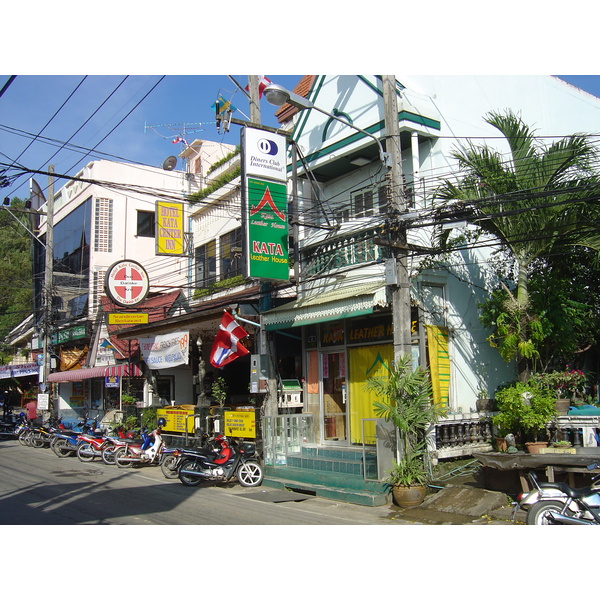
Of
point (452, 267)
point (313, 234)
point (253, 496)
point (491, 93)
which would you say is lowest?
point (253, 496)

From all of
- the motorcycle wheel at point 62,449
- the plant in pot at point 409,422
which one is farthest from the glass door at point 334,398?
the motorcycle wheel at point 62,449

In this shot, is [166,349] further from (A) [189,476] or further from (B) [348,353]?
(B) [348,353]

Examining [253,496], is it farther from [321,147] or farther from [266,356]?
[321,147]

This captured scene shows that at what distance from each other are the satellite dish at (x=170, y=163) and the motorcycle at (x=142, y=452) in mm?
17217

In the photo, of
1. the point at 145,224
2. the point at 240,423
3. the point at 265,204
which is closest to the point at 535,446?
the point at 240,423

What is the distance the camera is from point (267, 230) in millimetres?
13172

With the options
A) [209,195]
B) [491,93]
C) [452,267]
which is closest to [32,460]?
[209,195]

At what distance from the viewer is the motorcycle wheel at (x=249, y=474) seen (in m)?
12.4

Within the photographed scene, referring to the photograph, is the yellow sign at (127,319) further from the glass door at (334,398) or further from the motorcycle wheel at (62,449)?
the glass door at (334,398)

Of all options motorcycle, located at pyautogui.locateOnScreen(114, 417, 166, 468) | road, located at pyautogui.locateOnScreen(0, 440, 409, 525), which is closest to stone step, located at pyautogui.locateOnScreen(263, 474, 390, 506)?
road, located at pyautogui.locateOnScreen(0, 440, 409, 525)

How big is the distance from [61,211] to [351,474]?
1084 inches

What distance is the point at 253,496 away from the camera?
11367mm

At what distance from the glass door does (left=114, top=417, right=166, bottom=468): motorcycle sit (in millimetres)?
4929

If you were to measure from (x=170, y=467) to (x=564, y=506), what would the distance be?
9574 mm
